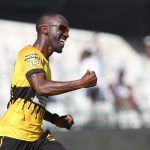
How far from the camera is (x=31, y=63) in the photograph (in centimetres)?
600

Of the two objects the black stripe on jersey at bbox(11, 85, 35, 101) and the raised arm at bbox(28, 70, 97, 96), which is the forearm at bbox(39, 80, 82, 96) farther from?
the black stripe on jersey at bbox(11, 85, 35, 101)

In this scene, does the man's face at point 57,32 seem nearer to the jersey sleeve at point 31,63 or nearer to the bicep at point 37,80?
the jersey sleeve at point 31,63

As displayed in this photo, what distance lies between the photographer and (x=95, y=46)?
12.8 m

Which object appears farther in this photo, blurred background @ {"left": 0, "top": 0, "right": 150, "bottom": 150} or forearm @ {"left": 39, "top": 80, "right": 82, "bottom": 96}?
blurred background @ {"left": 0, "top": 0, "right": 150, "bottom": 150}

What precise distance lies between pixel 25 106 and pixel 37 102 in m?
0.11

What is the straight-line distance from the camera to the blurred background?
37.6 ft

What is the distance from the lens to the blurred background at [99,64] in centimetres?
1145

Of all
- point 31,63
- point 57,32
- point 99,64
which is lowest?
point 31,63

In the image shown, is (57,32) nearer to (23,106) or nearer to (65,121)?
(23,106)

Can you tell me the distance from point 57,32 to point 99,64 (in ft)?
19.3

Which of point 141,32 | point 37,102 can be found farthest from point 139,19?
point 37,102

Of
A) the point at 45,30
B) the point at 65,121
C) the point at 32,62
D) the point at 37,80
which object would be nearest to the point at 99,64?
the point at 65,121

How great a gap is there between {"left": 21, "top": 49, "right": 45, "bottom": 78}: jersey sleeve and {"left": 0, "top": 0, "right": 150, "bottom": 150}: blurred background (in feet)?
16.6

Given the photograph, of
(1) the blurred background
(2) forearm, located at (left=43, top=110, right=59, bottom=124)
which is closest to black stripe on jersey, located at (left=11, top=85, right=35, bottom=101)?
(2) forearm, located at (left=43, top=110, right=59, bottom=124)
